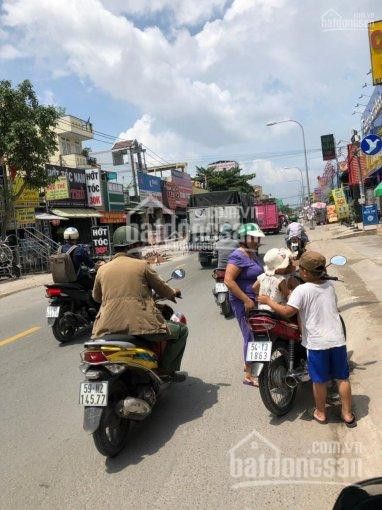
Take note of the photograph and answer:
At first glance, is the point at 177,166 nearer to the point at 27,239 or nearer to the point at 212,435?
the point at 27,239

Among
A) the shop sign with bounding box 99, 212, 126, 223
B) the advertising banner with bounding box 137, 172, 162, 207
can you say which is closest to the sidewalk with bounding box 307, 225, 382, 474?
the shop sign with bounding box 99, 212, 126, 223

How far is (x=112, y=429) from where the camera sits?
3838 mm

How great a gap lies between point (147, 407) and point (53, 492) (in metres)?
0.92

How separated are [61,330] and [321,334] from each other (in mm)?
4997

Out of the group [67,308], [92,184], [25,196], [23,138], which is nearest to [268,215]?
[92,184]

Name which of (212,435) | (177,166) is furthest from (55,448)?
(177,166)

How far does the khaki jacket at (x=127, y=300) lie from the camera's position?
4094 mm

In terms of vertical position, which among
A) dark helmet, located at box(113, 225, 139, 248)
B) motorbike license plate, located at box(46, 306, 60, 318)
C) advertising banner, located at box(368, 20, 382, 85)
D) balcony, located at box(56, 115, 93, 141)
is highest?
balcony, located at box(56, 115, 93, 141)

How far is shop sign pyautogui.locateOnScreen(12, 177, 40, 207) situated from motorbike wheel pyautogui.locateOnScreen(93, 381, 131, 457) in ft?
62.8

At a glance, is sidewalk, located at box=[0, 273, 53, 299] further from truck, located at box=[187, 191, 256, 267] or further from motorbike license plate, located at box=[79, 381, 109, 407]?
motorbike license plate, located at box=[79, 381, 109, 407]

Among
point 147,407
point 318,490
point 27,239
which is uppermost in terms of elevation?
point 27,239

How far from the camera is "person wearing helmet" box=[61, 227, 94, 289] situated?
795 centimetres

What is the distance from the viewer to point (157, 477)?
346 centimetres

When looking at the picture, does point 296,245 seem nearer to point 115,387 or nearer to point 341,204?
point 115,387
